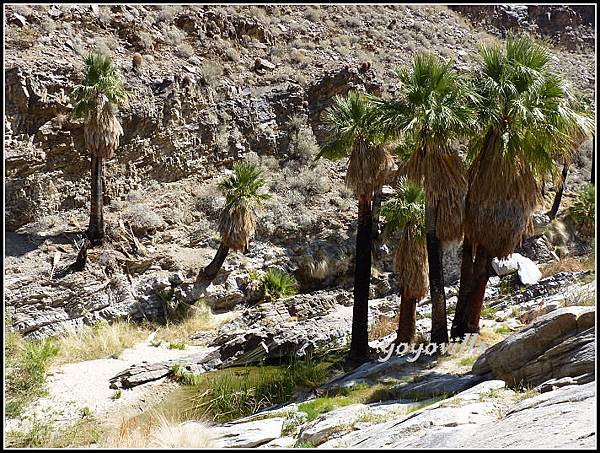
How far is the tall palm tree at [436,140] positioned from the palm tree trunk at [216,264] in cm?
1103

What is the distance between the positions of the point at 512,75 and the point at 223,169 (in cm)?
1899

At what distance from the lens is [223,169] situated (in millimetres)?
28094

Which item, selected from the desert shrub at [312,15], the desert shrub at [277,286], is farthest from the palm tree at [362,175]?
the desert shrub at [312,15]

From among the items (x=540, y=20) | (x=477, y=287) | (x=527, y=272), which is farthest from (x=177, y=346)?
(x=540, y=20)

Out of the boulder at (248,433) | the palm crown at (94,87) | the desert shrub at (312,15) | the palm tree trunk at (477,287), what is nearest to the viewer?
the boulder at (248,433)


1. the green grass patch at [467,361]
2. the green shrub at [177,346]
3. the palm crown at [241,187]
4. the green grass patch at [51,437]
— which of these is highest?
the palm crown at [241,187]

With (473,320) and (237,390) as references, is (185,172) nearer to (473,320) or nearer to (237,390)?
(237,390)

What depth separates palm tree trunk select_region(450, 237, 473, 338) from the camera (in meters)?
12.6

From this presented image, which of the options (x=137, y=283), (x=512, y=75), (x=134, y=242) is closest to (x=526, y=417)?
(x=512, y=75)

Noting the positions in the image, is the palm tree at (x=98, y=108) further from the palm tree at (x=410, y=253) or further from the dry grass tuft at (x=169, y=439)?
the dry grass tuft at (x=169, y=439)

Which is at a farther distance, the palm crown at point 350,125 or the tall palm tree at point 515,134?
the palm crown at point 350,125

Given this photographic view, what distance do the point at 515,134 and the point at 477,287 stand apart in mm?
3771

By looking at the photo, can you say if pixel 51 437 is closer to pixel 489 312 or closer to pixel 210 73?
pixel 489 312

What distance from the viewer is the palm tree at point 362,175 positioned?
14.0 metres
